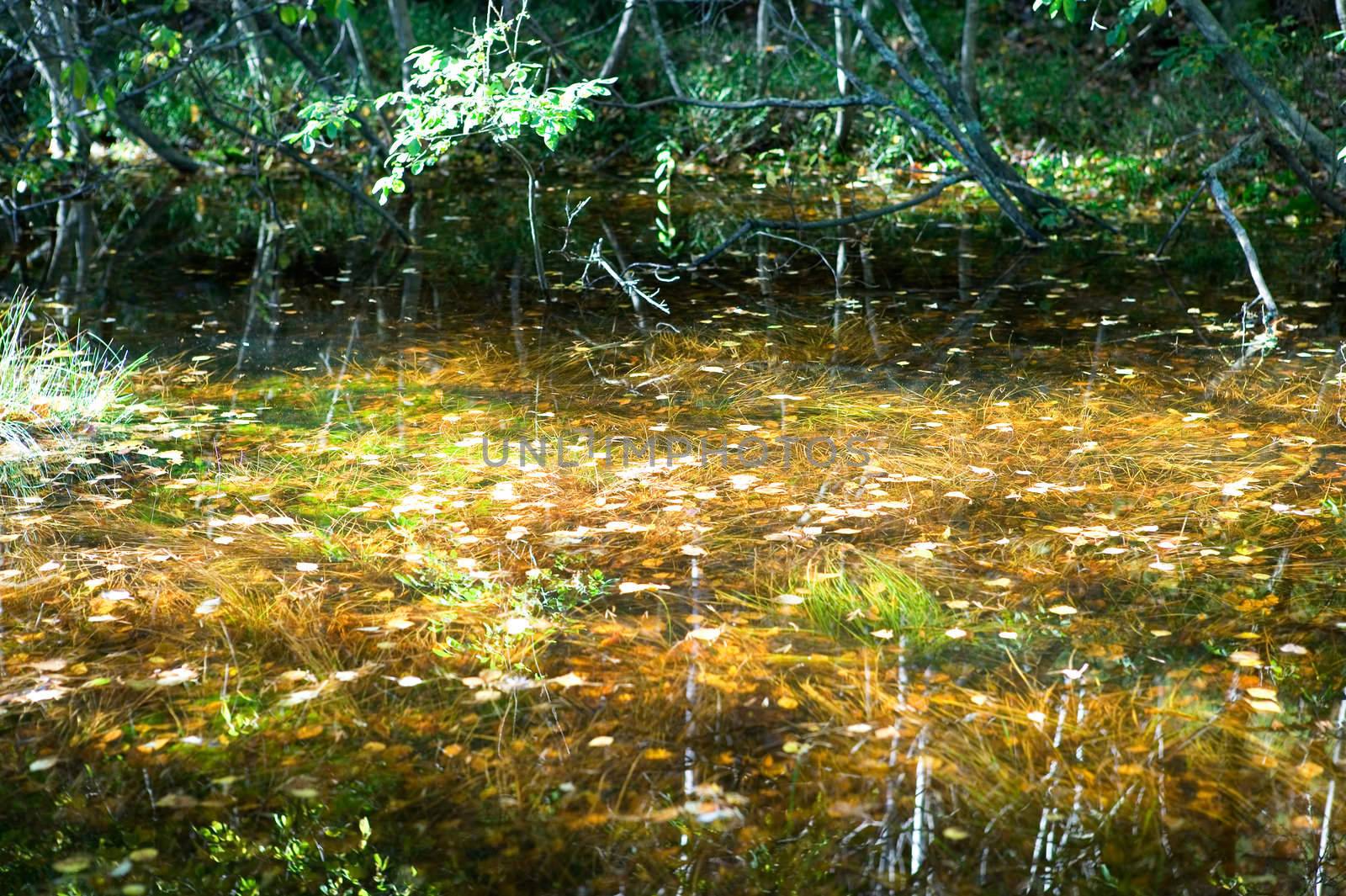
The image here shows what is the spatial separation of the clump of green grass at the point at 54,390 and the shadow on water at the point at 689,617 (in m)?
0.24

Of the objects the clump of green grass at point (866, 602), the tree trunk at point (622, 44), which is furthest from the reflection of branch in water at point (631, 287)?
the tree trunk at point (622, 44)

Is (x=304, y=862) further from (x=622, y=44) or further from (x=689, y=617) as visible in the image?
(x=622, y=44)

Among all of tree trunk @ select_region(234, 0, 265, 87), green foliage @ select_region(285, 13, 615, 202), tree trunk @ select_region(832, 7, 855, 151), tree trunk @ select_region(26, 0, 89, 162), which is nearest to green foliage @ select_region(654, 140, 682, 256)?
green foliage @ select_region(285, 13, 615, 202)

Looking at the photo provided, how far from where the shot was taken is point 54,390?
6273 millimetres

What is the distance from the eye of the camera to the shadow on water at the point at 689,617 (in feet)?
9.73

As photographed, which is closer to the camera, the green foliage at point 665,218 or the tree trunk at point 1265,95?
the green foliage at point 665,218

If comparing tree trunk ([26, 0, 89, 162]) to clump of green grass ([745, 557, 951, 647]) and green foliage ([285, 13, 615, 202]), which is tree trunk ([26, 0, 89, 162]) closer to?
green foliage ([285, 13, 615, 202])

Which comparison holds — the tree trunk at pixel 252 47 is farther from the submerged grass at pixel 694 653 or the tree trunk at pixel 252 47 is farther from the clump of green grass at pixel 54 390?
the submerged grass at pixel 694 653

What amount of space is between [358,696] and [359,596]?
66 centimetres

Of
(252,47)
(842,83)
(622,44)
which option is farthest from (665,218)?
(252,47)

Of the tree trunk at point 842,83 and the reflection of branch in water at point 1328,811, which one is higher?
the tree trunk at point 842,83

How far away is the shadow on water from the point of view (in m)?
2.96

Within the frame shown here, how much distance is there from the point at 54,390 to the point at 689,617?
13.0 feet

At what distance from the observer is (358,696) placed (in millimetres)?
3576
